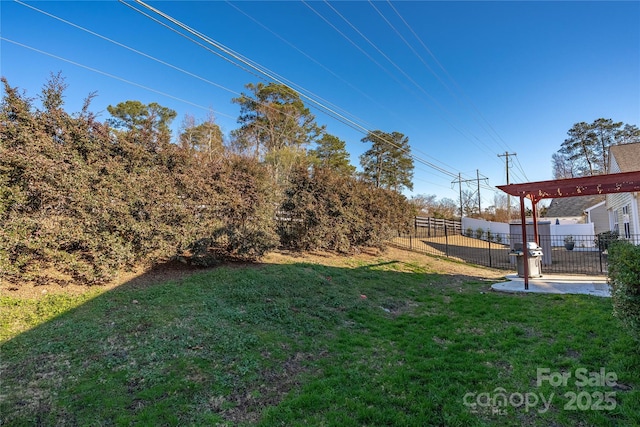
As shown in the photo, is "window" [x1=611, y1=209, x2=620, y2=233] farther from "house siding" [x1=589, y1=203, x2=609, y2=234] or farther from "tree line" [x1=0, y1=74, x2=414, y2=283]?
"tree line" [x1=0, y1=74, x2=414, y2=283]

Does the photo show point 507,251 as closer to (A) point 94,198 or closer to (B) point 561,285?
(B) point 561,285

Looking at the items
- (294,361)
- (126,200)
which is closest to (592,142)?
(294,361)

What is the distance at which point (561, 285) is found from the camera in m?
7.31

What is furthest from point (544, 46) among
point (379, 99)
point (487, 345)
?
point (487, 345)

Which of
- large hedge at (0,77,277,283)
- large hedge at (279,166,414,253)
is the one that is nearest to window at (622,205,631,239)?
large hedge at (279,166,414,253)

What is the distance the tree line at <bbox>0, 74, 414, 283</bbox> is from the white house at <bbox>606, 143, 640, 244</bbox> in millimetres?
11231

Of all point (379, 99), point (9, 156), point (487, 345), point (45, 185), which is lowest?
point (487, 345)

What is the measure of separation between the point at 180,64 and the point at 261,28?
7.82ft

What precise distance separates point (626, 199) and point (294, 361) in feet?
54.4

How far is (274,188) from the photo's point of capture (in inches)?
322

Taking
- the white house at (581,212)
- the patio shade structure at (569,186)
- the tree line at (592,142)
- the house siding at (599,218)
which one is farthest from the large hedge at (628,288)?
the tree line at (592,142)

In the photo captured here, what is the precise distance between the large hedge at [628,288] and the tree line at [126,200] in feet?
20.2

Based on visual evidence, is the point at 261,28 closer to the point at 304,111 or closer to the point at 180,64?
the point at 180,64

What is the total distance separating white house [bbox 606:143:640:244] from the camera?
1152 centimetres
